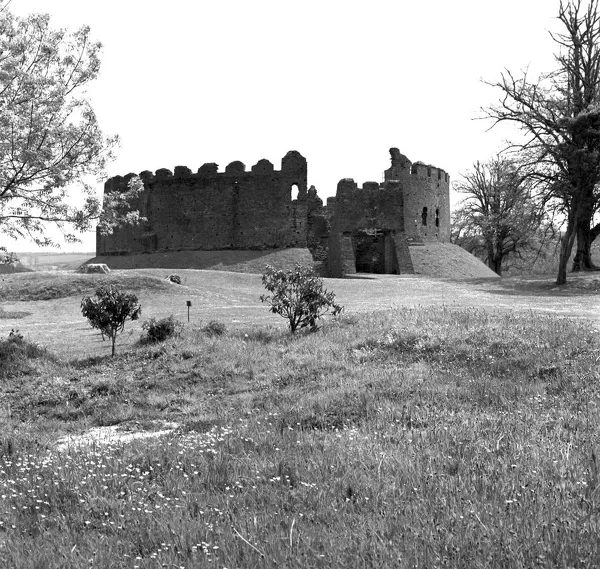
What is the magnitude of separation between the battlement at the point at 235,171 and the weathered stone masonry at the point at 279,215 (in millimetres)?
72

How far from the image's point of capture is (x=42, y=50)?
1461 centimetres

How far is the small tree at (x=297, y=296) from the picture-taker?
14.6 meters

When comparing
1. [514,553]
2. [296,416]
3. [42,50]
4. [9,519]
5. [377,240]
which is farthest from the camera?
[377,240]

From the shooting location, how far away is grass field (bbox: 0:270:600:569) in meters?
3.46

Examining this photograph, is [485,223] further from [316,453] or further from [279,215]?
[316,453]

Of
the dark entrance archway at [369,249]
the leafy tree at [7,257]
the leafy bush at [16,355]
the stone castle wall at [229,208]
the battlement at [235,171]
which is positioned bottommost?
the leafy bush at [16,355]

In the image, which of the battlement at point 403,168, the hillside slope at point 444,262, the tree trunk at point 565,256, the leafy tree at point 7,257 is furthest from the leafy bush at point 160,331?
the battlement at point 403,168

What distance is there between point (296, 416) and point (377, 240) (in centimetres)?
3863

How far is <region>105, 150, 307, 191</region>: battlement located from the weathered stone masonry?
0.24 feet

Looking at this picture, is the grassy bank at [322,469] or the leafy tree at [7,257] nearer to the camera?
the grassy bank at [322,469]

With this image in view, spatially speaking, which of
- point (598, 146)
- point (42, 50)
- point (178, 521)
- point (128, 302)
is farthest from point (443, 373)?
point (598, 146)

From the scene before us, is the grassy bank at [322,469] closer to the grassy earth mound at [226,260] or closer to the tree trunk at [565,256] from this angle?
the tree trunk at [565,256]

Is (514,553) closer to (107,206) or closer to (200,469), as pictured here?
(200,469)

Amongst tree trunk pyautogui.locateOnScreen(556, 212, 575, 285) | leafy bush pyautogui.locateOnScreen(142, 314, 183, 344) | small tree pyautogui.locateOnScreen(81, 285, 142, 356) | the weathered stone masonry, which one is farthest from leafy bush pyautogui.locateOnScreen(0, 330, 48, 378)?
the weathered stone masonry
